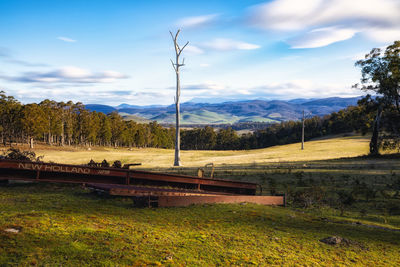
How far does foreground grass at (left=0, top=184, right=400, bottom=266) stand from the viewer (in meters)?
4.33

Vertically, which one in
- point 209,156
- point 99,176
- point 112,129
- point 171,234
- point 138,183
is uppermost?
point 112,129

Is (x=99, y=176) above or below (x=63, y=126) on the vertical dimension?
below

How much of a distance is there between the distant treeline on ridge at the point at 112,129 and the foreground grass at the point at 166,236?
124 ft

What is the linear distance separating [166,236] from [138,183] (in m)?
Answer: 5.68

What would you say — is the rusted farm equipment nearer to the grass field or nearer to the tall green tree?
the grass field

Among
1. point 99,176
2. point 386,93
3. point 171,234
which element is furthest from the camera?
point 386,93

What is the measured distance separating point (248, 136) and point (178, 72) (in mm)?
124703

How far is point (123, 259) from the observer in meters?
4.24

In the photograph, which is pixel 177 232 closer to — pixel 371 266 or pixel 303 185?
pixel 371 266

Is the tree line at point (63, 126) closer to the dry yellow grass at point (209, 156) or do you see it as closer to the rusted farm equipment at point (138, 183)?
the dry yellow grass at point (209, 156)

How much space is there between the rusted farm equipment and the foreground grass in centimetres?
38

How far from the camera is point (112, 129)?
11181 centimetres

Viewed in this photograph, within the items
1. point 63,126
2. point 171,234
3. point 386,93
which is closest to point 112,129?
point 63,126

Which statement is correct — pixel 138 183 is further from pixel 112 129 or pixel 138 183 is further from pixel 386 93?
pixel 112 129
